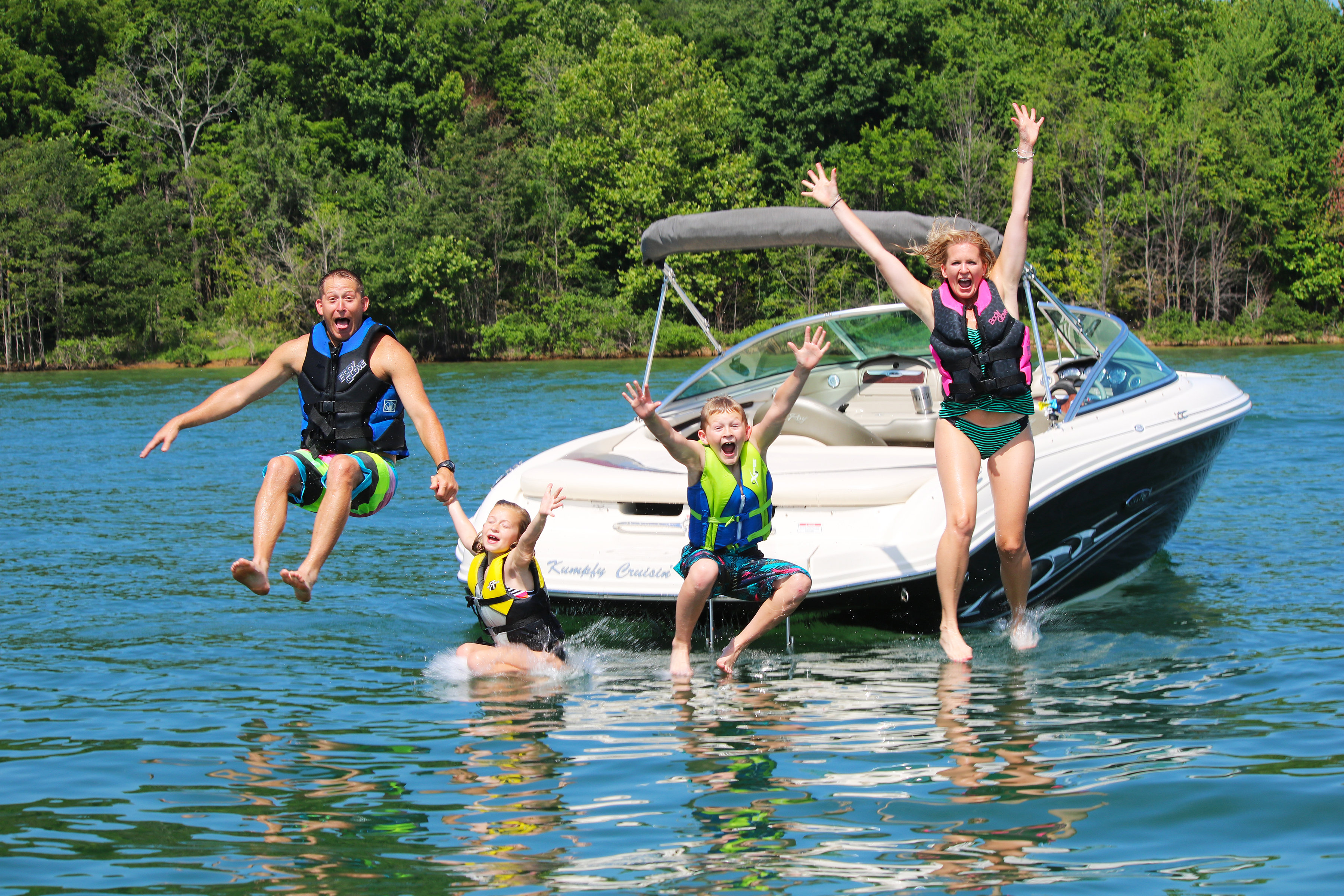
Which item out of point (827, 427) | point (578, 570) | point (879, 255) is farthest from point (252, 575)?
point (827, 427)

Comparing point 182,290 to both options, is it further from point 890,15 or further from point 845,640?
point 845,640

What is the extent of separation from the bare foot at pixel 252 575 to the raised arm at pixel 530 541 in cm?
95

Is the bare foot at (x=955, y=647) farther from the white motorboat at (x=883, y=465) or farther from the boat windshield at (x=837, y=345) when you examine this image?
the boat windshield at (x=837, y=345)

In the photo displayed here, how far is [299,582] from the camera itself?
202 inches

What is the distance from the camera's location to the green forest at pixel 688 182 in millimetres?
42625

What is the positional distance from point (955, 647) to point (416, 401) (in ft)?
7.89

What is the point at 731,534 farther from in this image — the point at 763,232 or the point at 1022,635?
the point at 763,232

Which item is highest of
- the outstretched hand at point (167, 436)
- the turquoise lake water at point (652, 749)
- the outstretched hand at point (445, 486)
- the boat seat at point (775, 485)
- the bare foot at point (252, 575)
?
the outstretched hand at point (167, 436)

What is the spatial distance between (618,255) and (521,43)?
1295 cm

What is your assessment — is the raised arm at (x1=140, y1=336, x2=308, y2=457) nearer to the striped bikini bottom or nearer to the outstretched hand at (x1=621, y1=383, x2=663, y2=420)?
the outstretched hand at (x1=621, y1=383, x2=663, y2=420)

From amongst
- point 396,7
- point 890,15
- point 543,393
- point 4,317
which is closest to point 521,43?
point 396,7

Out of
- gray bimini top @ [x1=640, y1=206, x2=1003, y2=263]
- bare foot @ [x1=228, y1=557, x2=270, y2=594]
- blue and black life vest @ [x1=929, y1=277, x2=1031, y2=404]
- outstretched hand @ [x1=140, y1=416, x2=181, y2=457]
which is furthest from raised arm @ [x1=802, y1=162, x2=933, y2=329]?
outstretched hand @ [x1=140, y1=416, x2=181, y2=457]

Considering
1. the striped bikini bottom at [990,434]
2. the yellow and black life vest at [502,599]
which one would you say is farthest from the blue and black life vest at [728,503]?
the striped bikini bottom at [990,434]

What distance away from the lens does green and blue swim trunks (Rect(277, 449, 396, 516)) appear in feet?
18.2
